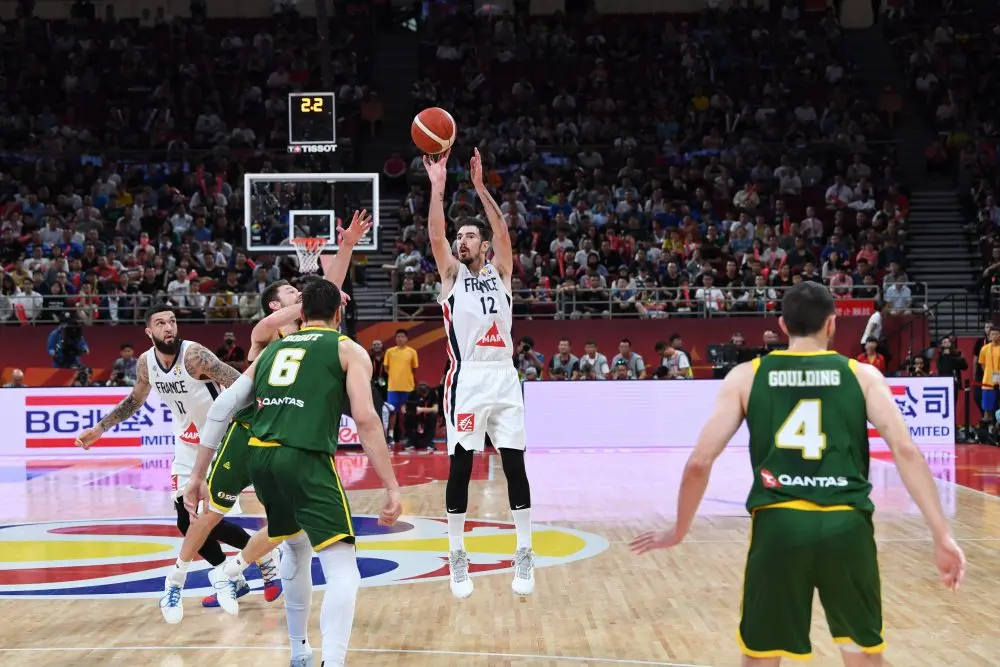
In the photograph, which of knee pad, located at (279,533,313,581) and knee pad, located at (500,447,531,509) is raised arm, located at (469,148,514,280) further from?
knee pad, located at (279,533,313,581)

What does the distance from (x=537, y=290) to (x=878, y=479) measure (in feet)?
27.9

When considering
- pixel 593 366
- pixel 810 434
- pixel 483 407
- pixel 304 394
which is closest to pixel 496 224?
pixel 483 407

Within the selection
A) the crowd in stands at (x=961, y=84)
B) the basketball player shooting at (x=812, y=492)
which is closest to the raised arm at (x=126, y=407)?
the basketball player shooting at (x=812, y=492)

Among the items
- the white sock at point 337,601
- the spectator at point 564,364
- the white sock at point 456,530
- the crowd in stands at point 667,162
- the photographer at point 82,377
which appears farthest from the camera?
the crowd in stands at point 667,162

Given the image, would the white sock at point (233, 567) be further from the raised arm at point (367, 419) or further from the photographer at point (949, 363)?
the photographer at point (949, 363)

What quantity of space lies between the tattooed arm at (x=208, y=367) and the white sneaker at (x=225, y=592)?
4.08 feet

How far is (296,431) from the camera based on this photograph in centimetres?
539

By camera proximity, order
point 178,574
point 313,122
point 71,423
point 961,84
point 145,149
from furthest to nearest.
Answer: point 961,84 → point 145,149 → point 71,423 → point 313,122 → point 178,574

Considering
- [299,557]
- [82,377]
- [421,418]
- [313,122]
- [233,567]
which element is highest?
[313,122]

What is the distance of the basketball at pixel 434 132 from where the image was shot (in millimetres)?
8172

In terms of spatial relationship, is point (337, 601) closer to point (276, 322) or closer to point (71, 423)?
point (276, 322)

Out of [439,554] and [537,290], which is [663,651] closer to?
[439,554]

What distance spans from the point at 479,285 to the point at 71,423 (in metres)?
12.9

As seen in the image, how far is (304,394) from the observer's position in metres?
5.41
